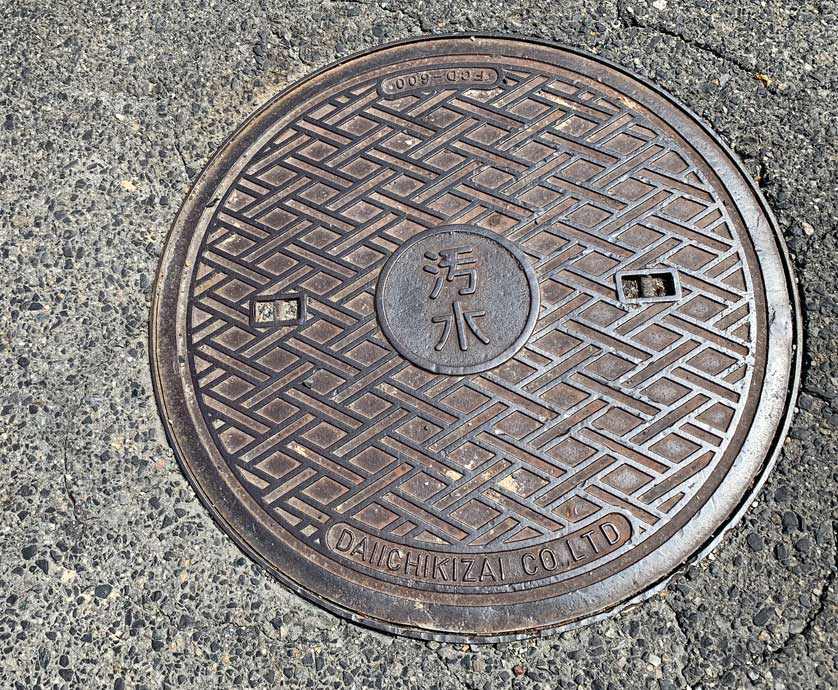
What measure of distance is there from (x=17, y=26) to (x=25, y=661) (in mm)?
2374

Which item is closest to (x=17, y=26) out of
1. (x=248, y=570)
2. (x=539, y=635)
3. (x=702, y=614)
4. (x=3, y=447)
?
(x=3, y=447)

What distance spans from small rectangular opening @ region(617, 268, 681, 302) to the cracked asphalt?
1.33 feet

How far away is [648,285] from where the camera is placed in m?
2.31

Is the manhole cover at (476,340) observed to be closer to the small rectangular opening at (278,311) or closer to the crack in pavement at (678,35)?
the small rectangular opening at (278,311)

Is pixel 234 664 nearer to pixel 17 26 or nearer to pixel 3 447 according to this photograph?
pixel 3 447

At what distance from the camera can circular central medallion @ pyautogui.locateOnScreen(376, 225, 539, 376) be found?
2.28 meters

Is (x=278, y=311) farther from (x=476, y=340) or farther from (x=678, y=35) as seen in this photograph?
(x=678, y=35)

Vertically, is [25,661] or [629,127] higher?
[629,127]

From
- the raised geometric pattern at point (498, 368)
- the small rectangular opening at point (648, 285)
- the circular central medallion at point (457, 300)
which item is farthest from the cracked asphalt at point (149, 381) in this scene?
the circular central medallion at point (457, 300)

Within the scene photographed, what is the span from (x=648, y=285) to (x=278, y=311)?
45.5 inches

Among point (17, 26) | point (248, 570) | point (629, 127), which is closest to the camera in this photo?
point (248, 570)

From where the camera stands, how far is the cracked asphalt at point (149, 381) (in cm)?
Answer: 203

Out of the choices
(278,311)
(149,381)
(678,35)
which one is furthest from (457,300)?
(678,35)

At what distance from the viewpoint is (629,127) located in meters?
2.50
